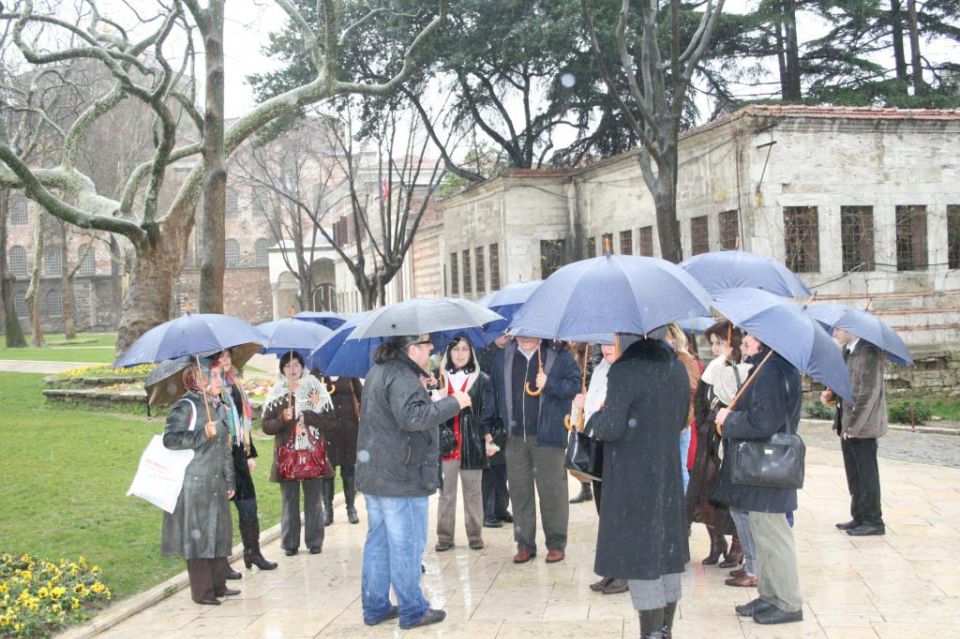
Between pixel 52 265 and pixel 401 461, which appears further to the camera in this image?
pixel 52 265

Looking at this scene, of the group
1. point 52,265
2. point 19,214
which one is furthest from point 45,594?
point 19,214

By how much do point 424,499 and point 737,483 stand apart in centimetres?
194

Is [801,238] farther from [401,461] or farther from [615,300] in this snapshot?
[615,300]

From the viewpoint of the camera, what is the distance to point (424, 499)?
21.2 ft

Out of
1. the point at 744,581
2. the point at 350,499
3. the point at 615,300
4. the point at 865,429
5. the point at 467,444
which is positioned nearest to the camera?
the point at 615,300

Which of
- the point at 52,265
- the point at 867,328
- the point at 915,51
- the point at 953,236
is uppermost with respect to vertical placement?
the point at 915,51

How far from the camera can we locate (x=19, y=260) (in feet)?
242

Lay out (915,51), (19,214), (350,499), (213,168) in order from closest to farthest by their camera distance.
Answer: (350,499) → (213,168) → (915,51) → (19,214)

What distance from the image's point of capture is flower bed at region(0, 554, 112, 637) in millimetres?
6387

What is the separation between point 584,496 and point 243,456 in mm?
4031

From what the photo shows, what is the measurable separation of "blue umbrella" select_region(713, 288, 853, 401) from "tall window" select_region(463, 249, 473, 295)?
25606 mm

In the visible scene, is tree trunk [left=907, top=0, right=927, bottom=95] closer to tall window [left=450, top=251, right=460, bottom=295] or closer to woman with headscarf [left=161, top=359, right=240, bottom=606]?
tall window [left=450, top=251, right=460, bottom=295]

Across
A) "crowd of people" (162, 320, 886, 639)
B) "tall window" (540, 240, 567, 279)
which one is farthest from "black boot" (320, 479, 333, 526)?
"tall window" (540, 240, 567, 279)

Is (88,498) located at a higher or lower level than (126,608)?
higher
